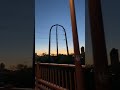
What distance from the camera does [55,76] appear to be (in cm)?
1011

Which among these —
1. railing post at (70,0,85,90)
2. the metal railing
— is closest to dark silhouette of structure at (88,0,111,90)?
railing post at (70,0,85,90)

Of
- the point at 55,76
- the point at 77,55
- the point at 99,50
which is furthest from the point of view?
the point at 55,76

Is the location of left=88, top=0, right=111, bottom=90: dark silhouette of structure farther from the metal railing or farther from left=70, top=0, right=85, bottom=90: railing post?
the metal railing

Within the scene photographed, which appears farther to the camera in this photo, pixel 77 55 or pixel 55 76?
pixel 55 76

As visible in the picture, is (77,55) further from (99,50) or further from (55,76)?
(99,50)

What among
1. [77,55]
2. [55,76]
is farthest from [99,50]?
[55,76]

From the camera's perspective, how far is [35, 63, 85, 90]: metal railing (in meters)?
8.47

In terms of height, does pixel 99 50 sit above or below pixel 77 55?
below

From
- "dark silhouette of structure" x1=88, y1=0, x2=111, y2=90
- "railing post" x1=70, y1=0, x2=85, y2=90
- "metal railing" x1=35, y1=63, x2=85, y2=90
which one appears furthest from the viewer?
"metal railing" x1=35, y1=63, x2=85, y2=90

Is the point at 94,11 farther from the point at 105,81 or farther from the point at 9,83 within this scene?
the point at 9,83

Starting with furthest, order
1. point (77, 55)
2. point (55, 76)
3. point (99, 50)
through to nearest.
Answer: point (55, 76), point (77, 55), point (99, 50)

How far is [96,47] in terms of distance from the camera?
15.7 feet

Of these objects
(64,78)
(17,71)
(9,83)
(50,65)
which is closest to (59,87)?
(64,78)

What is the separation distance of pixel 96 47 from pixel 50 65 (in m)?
6.17
